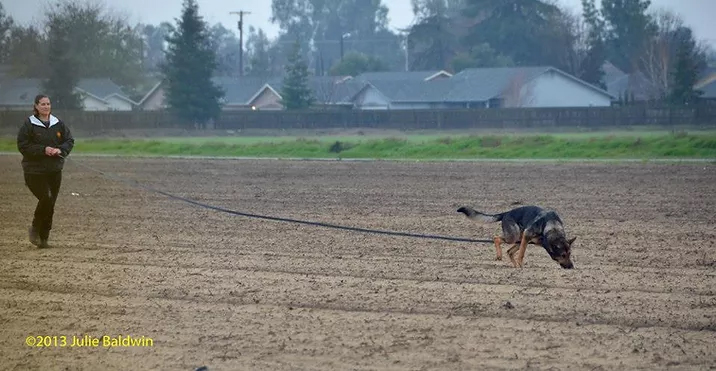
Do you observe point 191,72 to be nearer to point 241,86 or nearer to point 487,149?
point 241,86

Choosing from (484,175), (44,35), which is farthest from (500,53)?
(484,175)

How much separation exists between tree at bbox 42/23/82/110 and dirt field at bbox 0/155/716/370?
132ft

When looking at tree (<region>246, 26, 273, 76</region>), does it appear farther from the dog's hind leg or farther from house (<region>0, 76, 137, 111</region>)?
the dog's hind leg

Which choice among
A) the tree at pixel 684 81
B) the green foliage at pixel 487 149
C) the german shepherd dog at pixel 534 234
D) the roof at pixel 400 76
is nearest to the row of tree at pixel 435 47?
the tree at pixel 684 81

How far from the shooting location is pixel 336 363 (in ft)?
26.0

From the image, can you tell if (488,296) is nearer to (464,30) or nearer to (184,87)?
(184,87)

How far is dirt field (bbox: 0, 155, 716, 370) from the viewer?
8.25m

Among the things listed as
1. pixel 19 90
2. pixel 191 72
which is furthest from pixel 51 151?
pixel 191 72

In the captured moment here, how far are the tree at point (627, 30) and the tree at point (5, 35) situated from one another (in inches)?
2198

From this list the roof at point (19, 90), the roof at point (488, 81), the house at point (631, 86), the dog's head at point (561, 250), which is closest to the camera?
the dog's head at point (561, 250)

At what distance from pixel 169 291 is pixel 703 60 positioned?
81447 mm

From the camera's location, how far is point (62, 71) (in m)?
62.5

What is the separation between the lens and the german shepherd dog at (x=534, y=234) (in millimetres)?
11445

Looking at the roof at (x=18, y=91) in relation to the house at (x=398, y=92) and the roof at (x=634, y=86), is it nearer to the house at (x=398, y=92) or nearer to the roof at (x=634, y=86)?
the house at (x=398, y=92)
